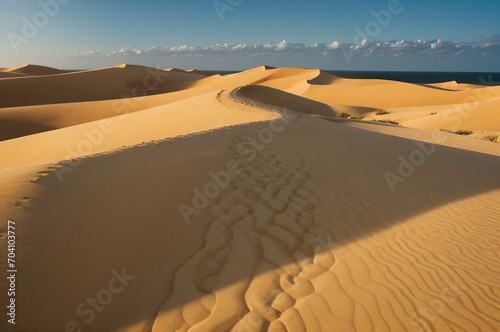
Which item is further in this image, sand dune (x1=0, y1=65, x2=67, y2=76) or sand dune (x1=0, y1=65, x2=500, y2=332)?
sand dune (x1=0, y1=65, x2=67, y2=76)

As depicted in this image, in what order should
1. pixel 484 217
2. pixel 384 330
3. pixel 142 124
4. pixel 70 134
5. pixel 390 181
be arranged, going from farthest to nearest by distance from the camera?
pixel 142 124 < pixel 70 134 < pixel 390 181 < pixel 484 217 < pixel 384 330

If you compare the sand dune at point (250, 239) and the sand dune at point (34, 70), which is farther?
the sand dune at point (34, 70)

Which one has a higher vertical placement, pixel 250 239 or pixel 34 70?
pixel 34 70

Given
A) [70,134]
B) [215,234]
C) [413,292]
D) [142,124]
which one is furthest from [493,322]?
[70,134]

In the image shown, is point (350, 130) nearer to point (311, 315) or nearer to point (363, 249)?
point (363, 249)

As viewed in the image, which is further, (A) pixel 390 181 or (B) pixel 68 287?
(A) pixel 390 181

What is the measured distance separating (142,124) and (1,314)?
11.6 m

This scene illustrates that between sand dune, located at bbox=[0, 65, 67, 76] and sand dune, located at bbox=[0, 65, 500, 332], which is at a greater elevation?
sand dune, located at bbox=[0, 65, 67, 76]

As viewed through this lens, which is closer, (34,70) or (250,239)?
(250,239)

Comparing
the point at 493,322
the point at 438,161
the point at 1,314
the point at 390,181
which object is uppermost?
the point at 1,314

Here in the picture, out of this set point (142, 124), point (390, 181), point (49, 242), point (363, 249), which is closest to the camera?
point (49, 242)

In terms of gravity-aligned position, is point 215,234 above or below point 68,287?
below

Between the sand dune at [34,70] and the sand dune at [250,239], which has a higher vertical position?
the sand dune at [34,70]

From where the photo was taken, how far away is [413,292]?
9.68 feet
